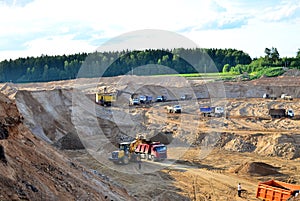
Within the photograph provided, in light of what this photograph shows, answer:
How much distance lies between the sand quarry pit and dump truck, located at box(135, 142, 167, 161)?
442 mm

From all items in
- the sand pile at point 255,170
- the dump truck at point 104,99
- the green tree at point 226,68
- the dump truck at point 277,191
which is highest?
the green tree at point 226,68

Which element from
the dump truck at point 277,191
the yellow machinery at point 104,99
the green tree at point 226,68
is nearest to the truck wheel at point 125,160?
the dump truck at point 277,191

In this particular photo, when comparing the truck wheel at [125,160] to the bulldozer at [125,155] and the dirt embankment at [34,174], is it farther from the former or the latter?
the dirt embankment at [34,174]

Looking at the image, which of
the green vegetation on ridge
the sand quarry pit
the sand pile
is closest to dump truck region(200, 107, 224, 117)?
the sand quarry pit

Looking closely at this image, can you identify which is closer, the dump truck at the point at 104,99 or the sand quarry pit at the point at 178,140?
the sand quarry pit at the point at 178,140

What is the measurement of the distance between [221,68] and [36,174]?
8867 centimetres

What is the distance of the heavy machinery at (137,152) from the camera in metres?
24.9

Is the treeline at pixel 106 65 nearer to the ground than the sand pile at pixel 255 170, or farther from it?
farther from it

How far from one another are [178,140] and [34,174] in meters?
21.2

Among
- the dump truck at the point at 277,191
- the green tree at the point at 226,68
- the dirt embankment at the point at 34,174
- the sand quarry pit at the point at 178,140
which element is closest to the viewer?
the dirt embankment at the point at 34,174

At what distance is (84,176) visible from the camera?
15383 millimetres

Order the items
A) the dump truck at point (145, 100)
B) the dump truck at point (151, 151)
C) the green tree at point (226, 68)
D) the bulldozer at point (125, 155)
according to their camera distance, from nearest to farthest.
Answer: the bulldozer at point (125, 155) < the dump truck at point (151, 151) < the dump truck at point (145, 100) < the green tree at point (226, 68)

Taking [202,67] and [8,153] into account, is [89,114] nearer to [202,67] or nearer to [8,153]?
[8,153]

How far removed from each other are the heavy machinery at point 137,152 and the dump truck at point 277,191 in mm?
8725
